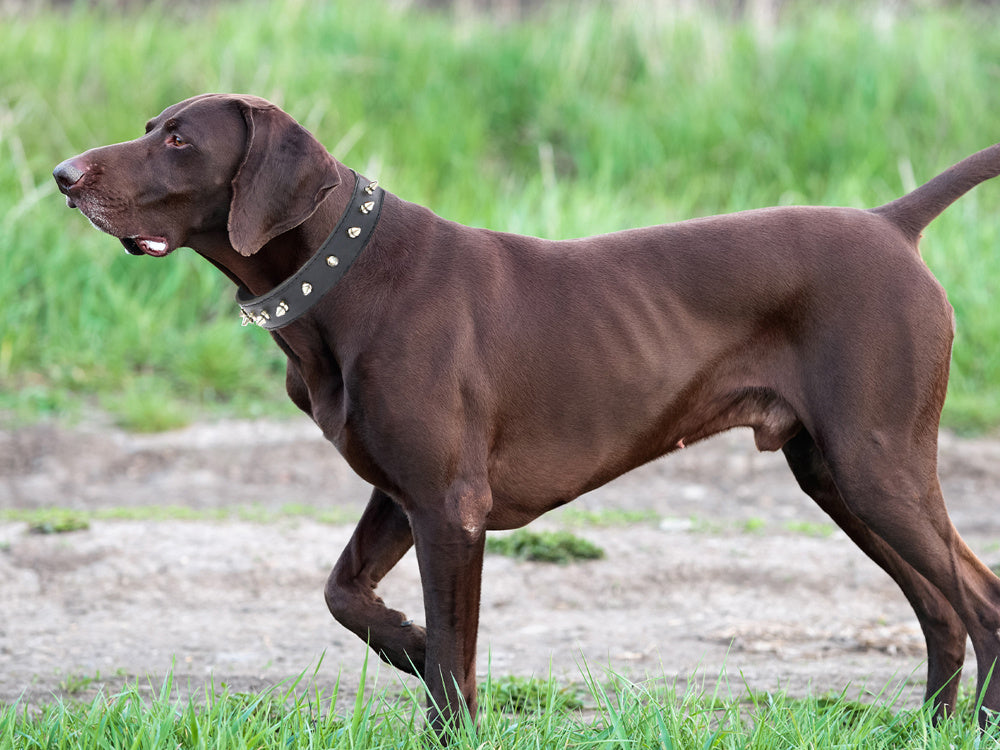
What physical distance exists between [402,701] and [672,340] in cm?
126

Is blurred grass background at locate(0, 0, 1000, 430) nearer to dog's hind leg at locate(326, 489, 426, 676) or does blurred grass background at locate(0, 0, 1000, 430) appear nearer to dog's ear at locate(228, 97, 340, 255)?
dog's hind leg at locate(326, 489, 426, 676)

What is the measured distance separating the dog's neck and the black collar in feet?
0.08

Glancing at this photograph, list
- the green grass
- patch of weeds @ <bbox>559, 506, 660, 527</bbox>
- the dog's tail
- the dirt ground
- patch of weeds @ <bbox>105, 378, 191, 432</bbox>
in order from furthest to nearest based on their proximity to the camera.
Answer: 1. patch of weeds @ <bbox>105, 378, 191, 432</bbox>
2. patch of weeds @ <bbox>559, 506, 660, 527</bbox>
3. the dirt ground
4. the dog's tail
5. the green grass

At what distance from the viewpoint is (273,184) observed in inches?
114

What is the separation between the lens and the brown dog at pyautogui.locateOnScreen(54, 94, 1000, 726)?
115 inches

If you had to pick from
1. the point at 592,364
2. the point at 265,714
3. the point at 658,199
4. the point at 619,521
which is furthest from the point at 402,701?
the point at 658,199

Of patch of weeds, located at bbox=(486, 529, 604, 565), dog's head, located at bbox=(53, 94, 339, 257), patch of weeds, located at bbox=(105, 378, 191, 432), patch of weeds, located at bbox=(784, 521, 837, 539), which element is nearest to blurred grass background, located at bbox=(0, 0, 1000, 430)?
patch of weeds, located at bbox=(105, 378, 191, 432)

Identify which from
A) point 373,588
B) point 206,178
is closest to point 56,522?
point 373,588

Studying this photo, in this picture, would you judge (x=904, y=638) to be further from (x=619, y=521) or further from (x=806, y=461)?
(x=619, y=521)

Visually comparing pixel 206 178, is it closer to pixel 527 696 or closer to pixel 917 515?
pixel 527 696

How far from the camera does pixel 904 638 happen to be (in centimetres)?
418

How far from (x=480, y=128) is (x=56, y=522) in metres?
4.94

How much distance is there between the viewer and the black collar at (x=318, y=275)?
9.86 feet

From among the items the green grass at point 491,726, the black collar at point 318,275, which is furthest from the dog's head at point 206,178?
the green grass at point 491,726
